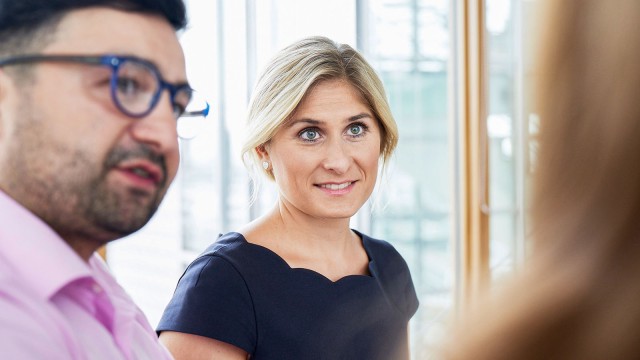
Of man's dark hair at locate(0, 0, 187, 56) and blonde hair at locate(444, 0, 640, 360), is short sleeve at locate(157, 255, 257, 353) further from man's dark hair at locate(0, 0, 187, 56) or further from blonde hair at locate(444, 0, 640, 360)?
blonde hair at locate(444, 0, 640, 360)

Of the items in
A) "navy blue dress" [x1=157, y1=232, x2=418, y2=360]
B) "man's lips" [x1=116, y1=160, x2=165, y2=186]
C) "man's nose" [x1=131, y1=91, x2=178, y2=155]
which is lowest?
"navy blue dress" [x1=157, y1=232, x2=418, y2=360]

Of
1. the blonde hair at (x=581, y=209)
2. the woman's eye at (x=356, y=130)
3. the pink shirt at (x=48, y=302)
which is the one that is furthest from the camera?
the woman's eye at (x=356, y=130)

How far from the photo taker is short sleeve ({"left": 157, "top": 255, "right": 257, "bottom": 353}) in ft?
4.60

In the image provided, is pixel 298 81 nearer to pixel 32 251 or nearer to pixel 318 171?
pixel 318 171

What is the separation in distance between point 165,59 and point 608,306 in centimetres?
Answer: 58

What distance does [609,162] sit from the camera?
33 centimetres

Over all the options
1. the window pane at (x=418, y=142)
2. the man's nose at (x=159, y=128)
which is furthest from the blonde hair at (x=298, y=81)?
the window pane at (x=418, y=142)

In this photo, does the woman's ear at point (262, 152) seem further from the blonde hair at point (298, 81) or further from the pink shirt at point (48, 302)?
the pink shirt at point (48, 302)

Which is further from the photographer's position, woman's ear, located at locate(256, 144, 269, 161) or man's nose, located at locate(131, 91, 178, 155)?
woman's ear, located at locate(256, 144, 269, 161)

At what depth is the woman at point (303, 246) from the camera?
56.7 inches

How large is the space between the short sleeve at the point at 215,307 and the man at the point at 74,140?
2.03ft

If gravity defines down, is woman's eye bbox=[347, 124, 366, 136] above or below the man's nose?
below

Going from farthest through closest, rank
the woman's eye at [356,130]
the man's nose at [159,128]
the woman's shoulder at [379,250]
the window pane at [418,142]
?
the window pane at [418,142]
the woman's shoulder at [379,250]
the woman's eye at [356,130]
the man's nose at [159,128]

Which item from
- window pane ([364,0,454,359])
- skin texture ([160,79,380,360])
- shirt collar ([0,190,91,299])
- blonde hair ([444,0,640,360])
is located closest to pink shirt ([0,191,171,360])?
shirt collar ([0,190,91,299])
